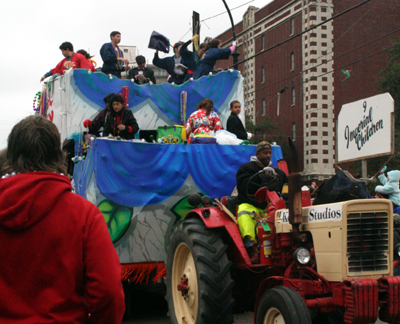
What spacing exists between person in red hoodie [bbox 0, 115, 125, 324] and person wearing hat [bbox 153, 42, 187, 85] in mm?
8722

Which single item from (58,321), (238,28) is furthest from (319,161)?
(58,321)

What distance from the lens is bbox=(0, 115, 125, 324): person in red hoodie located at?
2156mm

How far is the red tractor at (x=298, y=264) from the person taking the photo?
429 cm

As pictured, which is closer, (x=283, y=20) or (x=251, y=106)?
(x=283, y=20)

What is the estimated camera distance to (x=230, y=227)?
5.83 m

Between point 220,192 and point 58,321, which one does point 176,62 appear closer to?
point 220,192

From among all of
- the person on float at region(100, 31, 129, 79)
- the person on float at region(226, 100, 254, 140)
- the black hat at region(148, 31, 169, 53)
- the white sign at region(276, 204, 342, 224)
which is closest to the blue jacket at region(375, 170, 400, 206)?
the person on float at region(226, 100, 254, 140)

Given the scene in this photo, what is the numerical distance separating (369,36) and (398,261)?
3185 centimetres

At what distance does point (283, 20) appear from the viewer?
3609 cm

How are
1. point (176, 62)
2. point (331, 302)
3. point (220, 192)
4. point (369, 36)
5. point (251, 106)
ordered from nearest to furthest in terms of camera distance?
point (331, 302), point (220, 192), point (176, 62), point (369, 36), point (251, 106)

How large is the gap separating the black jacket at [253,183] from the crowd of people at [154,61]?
4495 mm

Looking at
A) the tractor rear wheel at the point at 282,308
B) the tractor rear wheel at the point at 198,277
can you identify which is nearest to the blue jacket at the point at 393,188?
the tractor rear wheel at the point at 198,277

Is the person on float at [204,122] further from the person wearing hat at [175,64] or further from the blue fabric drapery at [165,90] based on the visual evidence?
the person wearing hat at [175,64]

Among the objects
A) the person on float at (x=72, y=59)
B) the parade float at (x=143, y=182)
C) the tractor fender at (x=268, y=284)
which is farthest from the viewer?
the person on float at (x=72, y=59)
